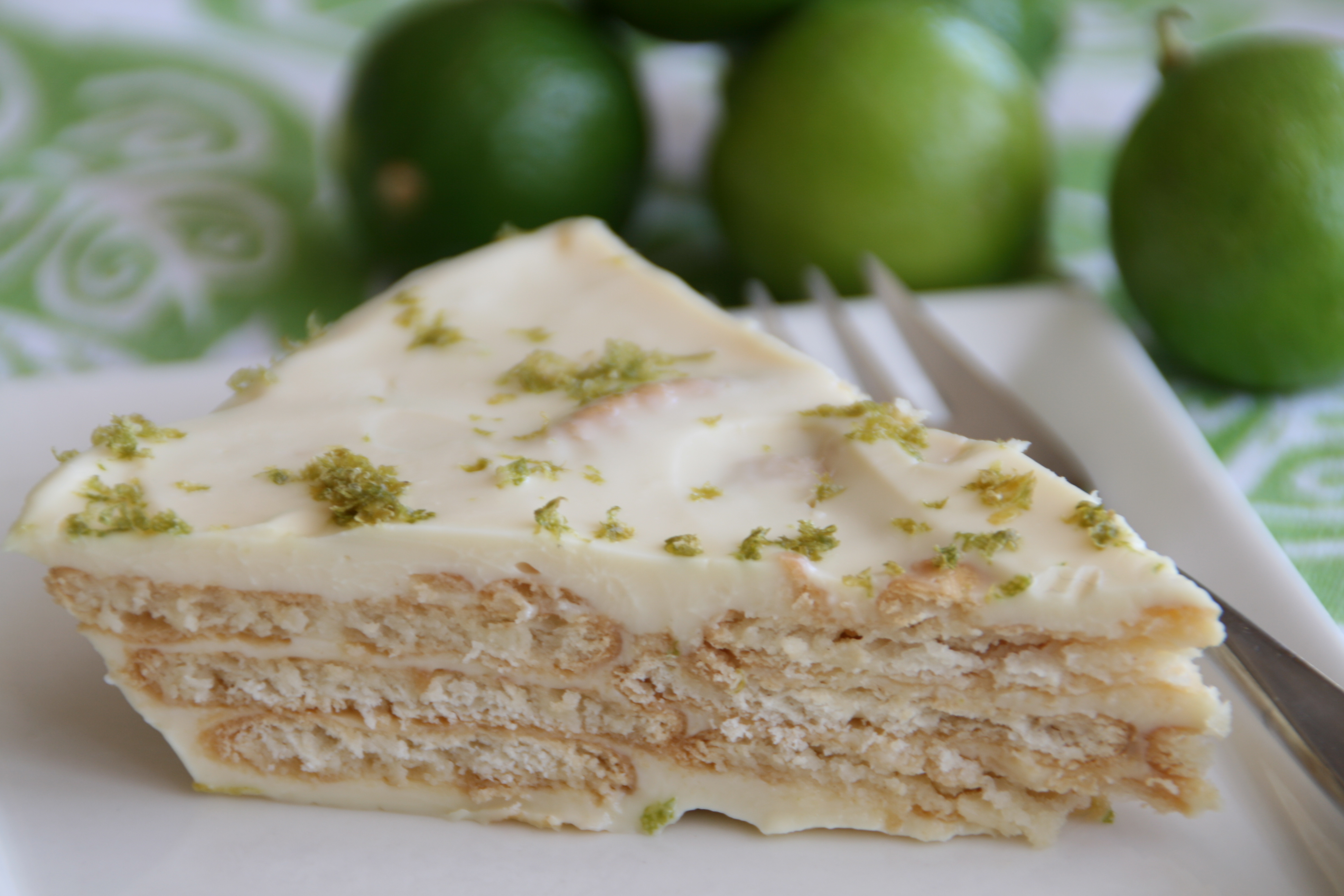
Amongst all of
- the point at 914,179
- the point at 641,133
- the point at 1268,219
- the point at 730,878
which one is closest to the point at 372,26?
the point at 641,133

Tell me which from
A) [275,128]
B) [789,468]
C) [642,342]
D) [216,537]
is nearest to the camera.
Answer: [216,537]

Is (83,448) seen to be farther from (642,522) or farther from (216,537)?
(642,522)

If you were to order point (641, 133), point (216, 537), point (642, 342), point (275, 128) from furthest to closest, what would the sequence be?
point (275, 128) → point (641, 133) → point (642, 342) → point (216, 537)

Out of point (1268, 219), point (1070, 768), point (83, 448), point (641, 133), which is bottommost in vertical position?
point (83, 448)

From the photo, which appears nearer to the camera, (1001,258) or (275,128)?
(1001,258)

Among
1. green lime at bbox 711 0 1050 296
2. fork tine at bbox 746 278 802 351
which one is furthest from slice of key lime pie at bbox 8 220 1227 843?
green lime at bbox 711 0 1050 296

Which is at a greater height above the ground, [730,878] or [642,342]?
[642,342]

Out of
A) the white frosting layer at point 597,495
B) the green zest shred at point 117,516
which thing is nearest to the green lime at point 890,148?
the white frosting layer at point 597,495
